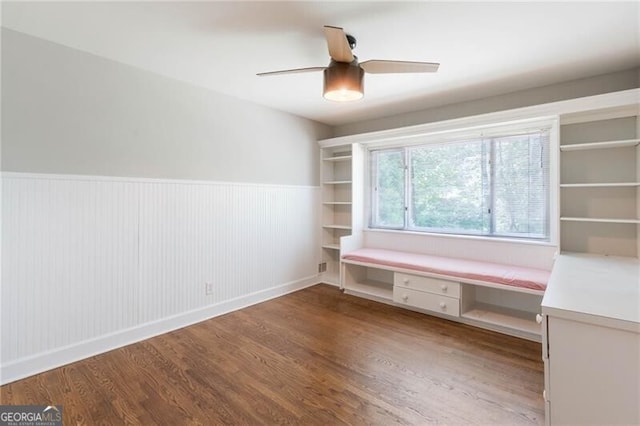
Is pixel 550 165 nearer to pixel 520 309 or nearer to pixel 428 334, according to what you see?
pixel 520 309

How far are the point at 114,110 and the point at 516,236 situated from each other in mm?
4102

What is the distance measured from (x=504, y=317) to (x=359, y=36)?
2.88 m

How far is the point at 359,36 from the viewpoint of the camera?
A: 2121 millimetres

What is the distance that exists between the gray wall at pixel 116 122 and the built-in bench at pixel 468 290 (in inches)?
80.9

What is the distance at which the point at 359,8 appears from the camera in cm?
181

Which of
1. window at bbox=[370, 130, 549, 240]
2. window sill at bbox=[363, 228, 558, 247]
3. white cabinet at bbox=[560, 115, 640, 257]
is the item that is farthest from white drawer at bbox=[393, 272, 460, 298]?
white cabinet at bbox=[560, 115, 640, 257]

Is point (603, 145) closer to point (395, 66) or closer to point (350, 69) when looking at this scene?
point (395, 66)

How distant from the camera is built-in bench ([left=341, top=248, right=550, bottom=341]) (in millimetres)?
2727

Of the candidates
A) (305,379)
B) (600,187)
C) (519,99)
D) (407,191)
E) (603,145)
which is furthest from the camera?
(407,191)

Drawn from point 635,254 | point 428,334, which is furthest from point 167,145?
point 635,254

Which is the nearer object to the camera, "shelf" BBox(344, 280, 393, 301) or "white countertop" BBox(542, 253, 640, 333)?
"white countertop" BBox(542, 253, 640, 333)

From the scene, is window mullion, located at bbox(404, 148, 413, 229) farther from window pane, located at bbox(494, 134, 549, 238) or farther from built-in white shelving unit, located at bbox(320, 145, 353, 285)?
window pane, located at bbox(494, 134, 549, 238)

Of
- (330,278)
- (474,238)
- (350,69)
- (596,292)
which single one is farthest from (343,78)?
(330,278)
